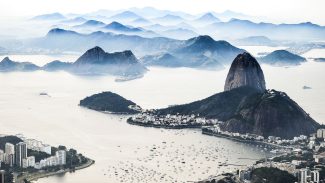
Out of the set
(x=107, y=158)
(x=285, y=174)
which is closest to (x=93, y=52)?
(x=107, y=158)

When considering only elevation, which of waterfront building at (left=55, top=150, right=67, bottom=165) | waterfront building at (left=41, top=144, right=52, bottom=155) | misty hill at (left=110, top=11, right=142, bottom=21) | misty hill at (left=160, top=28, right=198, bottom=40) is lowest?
waterfront building at (left=55, top=150, right=67, bottom=165)

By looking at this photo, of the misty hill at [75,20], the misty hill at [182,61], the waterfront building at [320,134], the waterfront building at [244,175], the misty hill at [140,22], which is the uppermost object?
the misty hill at [140,22]

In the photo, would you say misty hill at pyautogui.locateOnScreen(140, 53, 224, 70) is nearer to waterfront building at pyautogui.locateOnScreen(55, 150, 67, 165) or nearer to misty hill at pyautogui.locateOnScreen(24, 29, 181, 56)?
misty hill at pyautogui.locateOnScreen(24, 29, 181, 56)

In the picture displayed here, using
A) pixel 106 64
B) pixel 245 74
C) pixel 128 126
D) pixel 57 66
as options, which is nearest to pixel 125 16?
pixel 57 66

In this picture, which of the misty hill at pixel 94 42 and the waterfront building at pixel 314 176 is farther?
the misty hill at pixel 94 42

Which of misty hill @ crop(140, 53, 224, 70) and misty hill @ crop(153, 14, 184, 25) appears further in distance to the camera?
misty hill @ crop(153, 14, 184, 25)

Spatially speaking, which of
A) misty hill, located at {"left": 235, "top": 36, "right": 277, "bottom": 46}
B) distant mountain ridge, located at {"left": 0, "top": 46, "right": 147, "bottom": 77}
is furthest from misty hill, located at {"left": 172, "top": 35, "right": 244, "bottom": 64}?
misty hill, located at {"left": 235, "top": 36, "right": 277, "bottom": 46}

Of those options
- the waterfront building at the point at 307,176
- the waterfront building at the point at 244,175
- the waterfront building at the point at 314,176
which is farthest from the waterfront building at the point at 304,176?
the waterfront building at the point at 244,175

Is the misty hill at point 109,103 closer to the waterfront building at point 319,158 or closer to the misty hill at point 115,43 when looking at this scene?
the waterfront building at point 319,158

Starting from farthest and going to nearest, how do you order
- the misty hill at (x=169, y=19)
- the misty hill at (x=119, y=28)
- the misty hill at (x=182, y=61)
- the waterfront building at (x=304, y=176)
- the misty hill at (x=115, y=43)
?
the misty hill at (x=169, y=19) → the misty hill at (x=119, y=28) → the misty hill at (x=115, y=43) → the misty hill at (x=182, y=61) → the waterfront building at (x=304, y=176)
